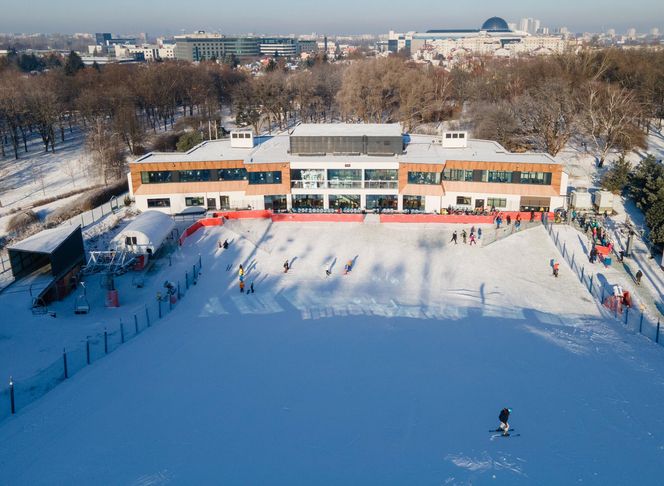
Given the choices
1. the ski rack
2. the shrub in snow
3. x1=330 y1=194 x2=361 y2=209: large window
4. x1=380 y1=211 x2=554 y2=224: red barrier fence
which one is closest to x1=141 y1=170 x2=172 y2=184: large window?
the shrub in snow

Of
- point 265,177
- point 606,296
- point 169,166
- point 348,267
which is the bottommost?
point 606,296

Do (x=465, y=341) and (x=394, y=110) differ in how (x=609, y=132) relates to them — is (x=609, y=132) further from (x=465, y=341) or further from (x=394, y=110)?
(x=465, y=341)

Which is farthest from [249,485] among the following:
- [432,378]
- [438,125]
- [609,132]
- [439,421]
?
[438,125]

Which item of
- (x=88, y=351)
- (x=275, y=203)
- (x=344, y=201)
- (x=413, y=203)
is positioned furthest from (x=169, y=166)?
(x=88, y=351)

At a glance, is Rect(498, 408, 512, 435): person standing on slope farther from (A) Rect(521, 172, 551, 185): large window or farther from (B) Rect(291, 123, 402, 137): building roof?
(B) Rect(291, 123, 402, 137): building roof

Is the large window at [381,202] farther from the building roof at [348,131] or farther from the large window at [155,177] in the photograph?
the large window at [155,177]

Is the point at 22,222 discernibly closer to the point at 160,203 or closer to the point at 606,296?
the point at 160,203
